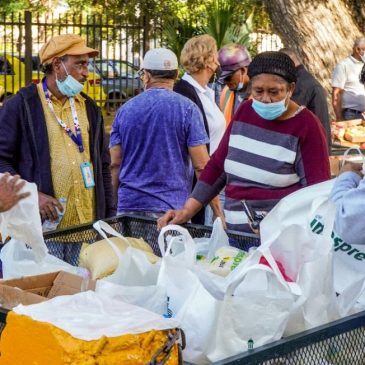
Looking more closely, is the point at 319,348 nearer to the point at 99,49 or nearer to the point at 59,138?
the point at 59,138

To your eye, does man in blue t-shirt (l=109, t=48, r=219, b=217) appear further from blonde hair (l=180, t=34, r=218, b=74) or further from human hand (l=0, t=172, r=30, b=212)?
human hand (l=0, t=172, r=30, b=212)

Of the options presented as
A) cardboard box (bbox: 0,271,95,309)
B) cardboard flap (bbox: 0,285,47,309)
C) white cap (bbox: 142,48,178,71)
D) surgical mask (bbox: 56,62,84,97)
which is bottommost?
cardboard box (bbox: 0,271,95,309)

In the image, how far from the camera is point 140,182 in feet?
19.3

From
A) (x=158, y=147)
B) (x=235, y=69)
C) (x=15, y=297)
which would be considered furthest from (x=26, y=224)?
(x=235, y=69)

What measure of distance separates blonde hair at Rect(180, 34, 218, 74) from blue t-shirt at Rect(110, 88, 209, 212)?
1.27m

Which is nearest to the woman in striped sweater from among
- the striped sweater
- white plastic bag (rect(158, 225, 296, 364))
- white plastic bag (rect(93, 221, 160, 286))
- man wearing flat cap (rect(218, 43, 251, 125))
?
the striped sweater

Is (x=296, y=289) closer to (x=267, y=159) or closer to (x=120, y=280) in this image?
(x=120, y=280)

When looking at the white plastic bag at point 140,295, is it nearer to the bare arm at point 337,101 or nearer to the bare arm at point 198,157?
the bare arm at point 198,157

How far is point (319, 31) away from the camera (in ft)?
44.1

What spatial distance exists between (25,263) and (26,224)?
0.16 metres

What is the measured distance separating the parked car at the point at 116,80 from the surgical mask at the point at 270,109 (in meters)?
14.2

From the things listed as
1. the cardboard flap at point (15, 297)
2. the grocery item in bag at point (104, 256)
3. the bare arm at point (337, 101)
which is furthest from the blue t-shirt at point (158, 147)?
the bare arm at point (337, 101)

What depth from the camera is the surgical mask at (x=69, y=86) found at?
17.8 feet

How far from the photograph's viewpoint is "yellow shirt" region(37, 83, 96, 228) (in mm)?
5395
